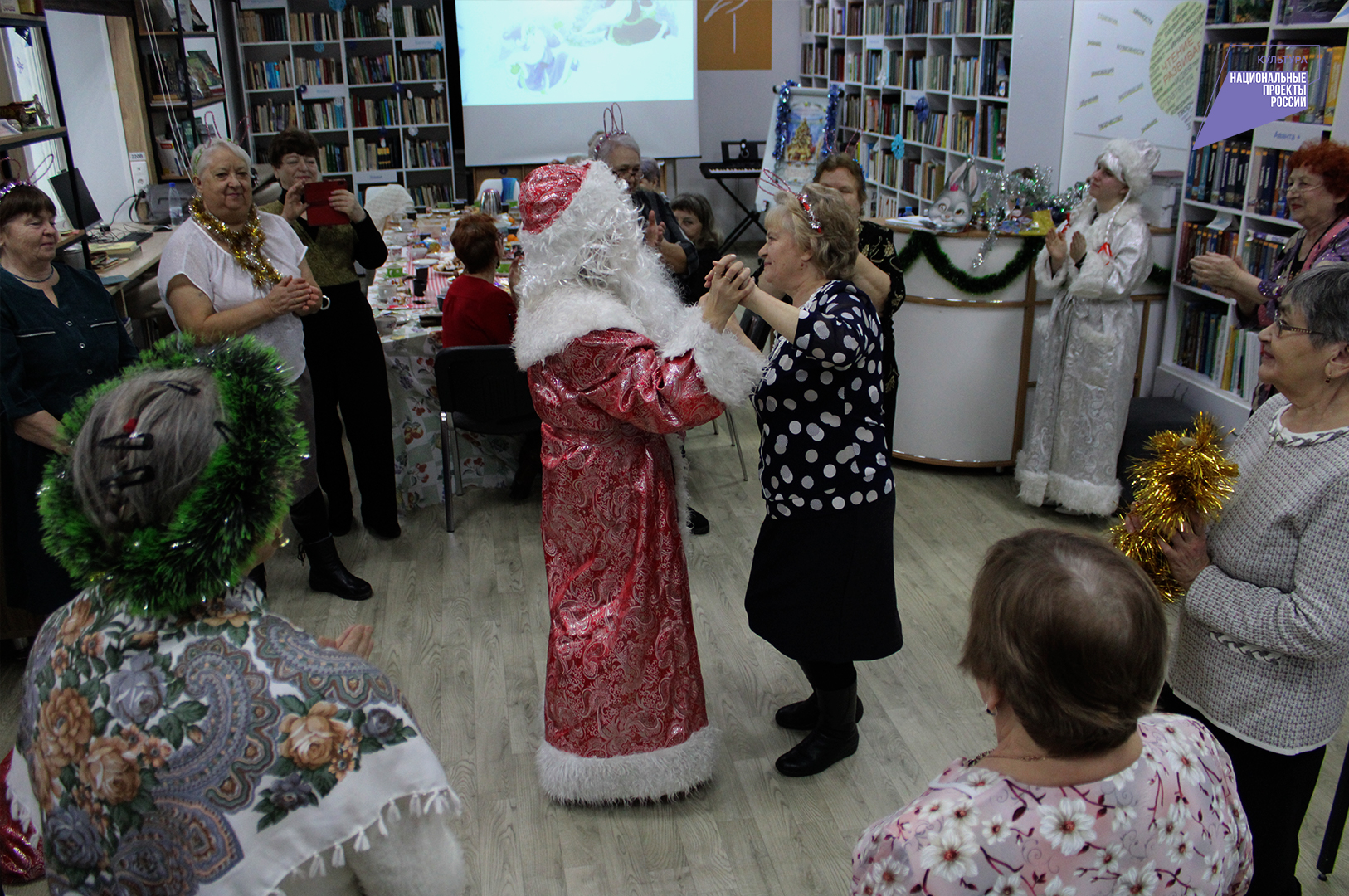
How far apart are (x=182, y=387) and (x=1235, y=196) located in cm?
392

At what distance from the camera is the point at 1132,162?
356 cm

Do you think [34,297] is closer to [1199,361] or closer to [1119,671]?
[1119,671]

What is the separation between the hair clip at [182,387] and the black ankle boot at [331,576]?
250 cm

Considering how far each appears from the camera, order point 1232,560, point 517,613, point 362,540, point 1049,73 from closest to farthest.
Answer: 1. point 1232,560
2. point 517,613
3. point 362,540
4. point 1049,73

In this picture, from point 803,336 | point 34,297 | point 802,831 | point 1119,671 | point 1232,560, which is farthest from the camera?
point 34,297

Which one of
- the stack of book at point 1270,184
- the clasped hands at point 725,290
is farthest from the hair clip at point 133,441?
the stack of book at point 1270,184

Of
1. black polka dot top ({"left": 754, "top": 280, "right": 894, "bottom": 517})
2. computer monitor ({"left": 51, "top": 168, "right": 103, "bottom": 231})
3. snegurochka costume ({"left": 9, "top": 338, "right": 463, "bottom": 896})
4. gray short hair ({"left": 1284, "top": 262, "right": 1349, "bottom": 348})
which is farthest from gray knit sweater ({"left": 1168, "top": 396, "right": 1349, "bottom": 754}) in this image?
computer monitor ({"left": 51, "top": 168, "right": 103, "bottom": 231})

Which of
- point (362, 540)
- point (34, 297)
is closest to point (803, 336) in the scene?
point (34, 297)

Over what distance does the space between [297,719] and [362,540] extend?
304 cm

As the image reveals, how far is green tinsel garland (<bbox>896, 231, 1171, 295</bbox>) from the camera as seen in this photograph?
4.00 metres

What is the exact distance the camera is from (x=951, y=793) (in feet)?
3.32

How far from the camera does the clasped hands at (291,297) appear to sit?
2.87 meters

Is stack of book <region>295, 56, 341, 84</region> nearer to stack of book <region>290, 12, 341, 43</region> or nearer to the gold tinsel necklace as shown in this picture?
stack of book <region>290, 12, 341, 43</region>

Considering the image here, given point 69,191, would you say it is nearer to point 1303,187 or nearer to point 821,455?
point 821,455
